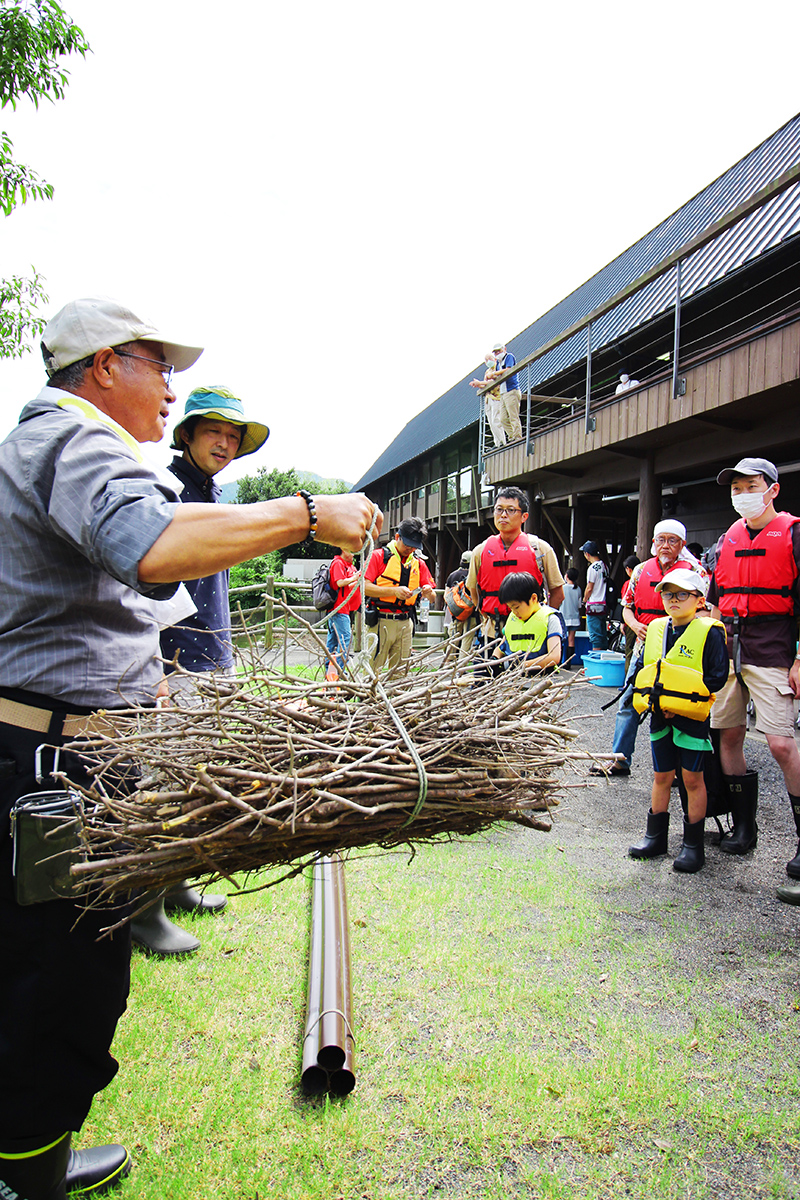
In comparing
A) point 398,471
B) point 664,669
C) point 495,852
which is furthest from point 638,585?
point 398,471

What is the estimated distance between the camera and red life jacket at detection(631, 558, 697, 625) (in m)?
5.33

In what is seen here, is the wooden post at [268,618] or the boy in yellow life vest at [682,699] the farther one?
the boy in yellow life vest at [682,699]

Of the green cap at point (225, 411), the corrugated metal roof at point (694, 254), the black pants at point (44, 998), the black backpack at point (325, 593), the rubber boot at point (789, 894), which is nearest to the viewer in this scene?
the black pants at point (44, 998)

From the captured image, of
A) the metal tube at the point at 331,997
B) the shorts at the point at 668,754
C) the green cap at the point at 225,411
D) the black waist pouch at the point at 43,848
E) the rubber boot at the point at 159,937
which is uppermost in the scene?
the green cap at the point at 225,411

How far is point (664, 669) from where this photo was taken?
395 cm

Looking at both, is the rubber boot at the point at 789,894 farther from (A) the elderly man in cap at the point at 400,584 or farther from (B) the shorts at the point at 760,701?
(A) the elderly man in cap at the point at 400,584

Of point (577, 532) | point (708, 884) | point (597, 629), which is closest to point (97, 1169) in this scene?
point (708, 884)

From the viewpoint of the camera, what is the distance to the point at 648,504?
372 inches

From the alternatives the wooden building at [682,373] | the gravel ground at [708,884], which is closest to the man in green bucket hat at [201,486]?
the gravel ground at [708,884]

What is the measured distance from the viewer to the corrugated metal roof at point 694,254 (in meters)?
9.21

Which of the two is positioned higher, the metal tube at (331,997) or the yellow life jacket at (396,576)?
the yellow life jacket at (396,576)

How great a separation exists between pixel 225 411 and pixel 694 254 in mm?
10964

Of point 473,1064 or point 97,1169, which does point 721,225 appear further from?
point 97,1169

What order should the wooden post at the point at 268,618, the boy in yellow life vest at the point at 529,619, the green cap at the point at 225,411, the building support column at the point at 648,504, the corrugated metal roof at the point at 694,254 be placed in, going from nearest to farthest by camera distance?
the wooden post at the point at 268,618 → the green cap at the point at 225,411 → the boy in yellow life vest at the point at 529,619 → the corrugated metal roof at the point at 694,254 → the building support column at the point at 648,504
